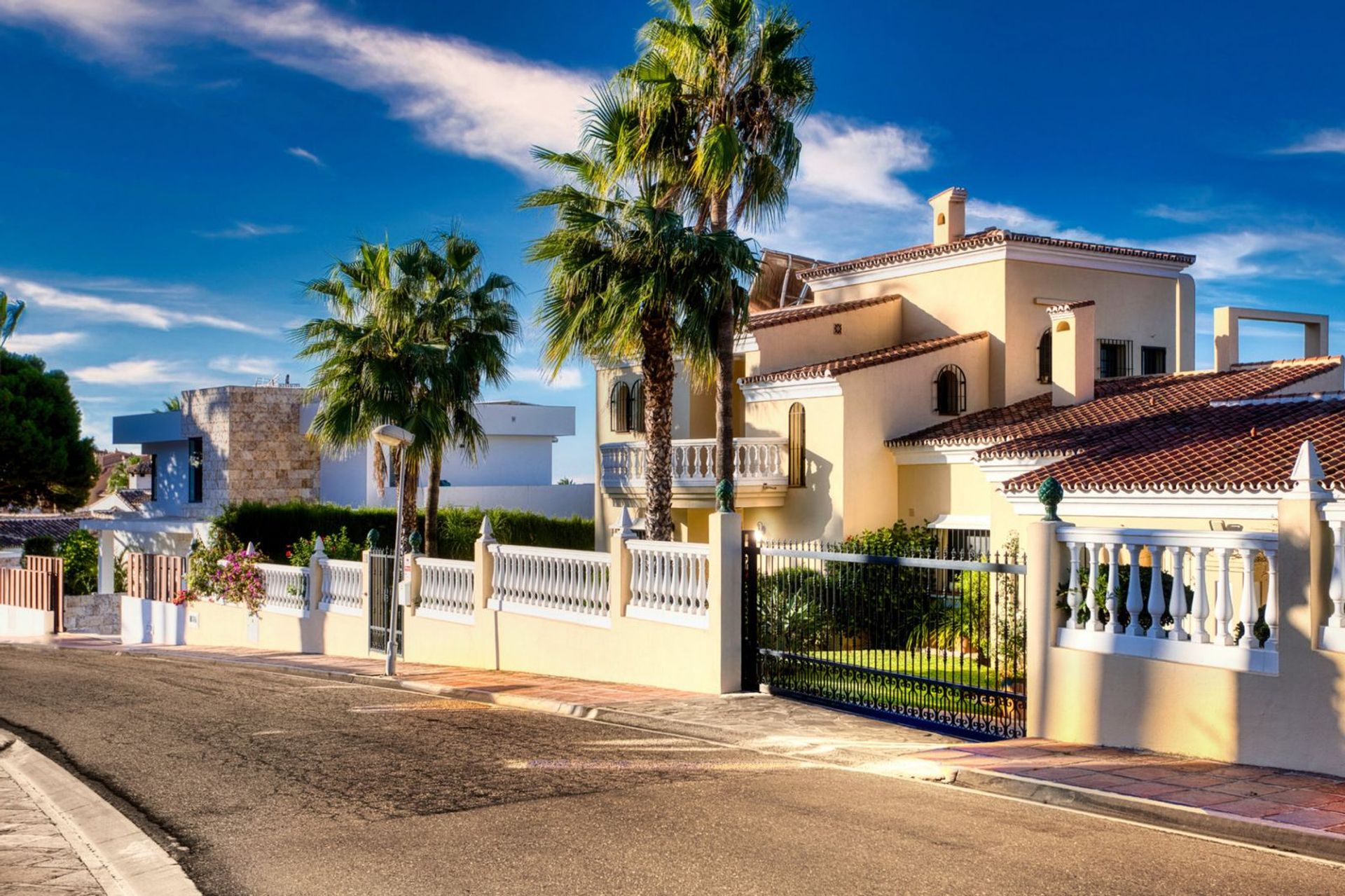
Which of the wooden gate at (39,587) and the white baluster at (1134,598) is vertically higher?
the white baluster at (1134,598)

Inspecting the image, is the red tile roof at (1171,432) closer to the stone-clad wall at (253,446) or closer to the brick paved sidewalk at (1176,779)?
the brick paved sidewalk at (1176,779)

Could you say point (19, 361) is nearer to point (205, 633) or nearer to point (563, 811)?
point (205, 633)

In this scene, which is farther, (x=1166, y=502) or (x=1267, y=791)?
(x=1166, y=502)

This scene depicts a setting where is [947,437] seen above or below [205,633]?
above

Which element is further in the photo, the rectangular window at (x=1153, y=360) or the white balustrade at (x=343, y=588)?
the rectangular window at (x=1153, y=360)

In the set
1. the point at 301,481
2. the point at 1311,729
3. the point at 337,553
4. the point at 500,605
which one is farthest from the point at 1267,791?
the point at 301,481

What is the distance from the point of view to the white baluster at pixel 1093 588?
10242mm

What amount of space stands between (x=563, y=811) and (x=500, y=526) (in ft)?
102

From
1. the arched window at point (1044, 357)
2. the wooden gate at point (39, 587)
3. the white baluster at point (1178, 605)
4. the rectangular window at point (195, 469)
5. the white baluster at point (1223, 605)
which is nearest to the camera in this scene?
the white baluster at point (1223, 605)

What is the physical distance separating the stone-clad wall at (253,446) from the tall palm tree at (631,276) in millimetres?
26585

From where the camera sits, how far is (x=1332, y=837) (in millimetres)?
7254

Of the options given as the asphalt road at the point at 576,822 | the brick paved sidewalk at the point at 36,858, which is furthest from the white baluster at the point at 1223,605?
the brick paved sidewalk at the point at 36,858

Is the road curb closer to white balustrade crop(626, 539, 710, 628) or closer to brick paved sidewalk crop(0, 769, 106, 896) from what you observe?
brick paved sidewalk crop(0, 769, 106, 896)

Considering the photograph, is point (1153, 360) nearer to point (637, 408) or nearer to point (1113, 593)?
point (637, 408)
